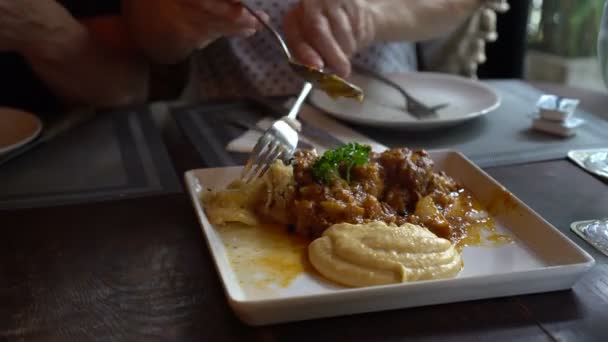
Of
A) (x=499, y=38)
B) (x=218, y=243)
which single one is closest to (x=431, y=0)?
(x=499, y=38)

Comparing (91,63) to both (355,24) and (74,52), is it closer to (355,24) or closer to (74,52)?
(74,52)

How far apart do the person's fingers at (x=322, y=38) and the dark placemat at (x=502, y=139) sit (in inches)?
6.9

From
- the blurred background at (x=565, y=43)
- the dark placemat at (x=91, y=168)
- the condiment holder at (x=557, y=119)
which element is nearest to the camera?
the dark placemat at (x=91, y=168)

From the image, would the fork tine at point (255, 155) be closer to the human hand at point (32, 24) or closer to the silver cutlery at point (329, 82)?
the silver cutlery at point (329, 82)

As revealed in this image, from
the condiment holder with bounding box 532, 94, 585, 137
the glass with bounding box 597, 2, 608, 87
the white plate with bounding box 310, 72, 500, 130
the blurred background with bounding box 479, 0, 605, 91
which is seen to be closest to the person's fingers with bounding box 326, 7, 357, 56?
the white plate with bounding box 310, 72, 500, 130

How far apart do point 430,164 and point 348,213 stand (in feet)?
0.69

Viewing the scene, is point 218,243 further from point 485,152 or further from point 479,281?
point 485,152

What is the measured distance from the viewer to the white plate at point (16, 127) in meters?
1.28

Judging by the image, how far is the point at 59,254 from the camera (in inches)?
34.2

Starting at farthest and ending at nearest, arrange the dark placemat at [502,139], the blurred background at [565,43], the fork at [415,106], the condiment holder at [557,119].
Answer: the blurred background at [565,43] → the fork at [415,106] → the condiment holder at [557,119] → the dark placemat at [502,139]

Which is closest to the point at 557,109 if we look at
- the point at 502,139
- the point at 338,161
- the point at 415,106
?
the point at 502,139

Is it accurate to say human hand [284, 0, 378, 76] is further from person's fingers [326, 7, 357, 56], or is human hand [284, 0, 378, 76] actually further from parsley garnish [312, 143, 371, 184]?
parsley garnish [312, 143, 371, 184]

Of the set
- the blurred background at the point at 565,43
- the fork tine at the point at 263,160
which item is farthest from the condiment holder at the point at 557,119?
the blurred background at the point at 565,43

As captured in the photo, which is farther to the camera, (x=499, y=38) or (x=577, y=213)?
(x=499, y=38)
